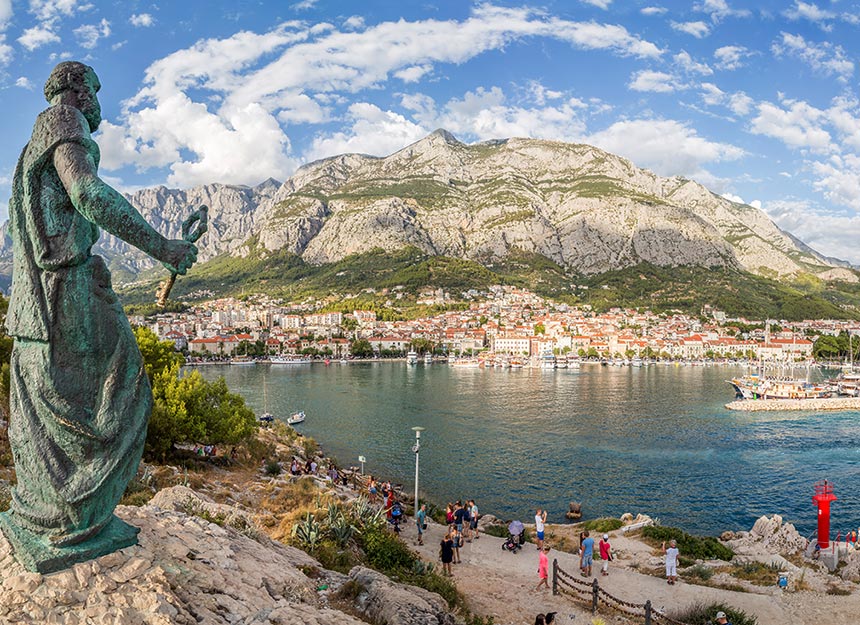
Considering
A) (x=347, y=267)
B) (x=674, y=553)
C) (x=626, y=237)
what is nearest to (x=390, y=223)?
(x=347, y=267)

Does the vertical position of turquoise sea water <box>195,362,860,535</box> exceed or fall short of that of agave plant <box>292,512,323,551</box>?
it falls short

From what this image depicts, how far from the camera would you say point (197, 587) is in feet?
12.9

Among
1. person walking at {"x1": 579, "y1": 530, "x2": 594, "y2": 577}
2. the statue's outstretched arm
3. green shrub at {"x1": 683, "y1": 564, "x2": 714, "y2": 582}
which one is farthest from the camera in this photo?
green shrub at {"x1": 683, "y1": 564, "x2": 714, "y2": 582}

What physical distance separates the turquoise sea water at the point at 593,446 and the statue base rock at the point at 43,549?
16.6 m

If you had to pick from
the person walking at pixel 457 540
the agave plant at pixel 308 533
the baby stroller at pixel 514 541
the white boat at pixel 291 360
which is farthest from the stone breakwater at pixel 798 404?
the white boat at pixel 291 360

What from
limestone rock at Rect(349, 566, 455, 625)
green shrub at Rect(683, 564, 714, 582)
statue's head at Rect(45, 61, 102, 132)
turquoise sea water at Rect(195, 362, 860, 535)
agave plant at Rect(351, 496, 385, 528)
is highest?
statue's head at Rect(45, 61, 102, 132)

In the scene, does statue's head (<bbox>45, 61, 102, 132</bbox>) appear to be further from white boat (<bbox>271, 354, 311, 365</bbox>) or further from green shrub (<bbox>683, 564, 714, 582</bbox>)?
white boat (<bbox>271, 354, 311, 365</bbox>)

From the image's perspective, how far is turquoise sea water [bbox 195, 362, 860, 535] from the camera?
20.5 metres

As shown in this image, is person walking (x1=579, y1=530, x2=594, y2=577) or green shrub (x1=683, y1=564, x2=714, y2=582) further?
green shrub (x1=683, y1=564, x2=714, y2=582)

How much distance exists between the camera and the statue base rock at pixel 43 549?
3215mm

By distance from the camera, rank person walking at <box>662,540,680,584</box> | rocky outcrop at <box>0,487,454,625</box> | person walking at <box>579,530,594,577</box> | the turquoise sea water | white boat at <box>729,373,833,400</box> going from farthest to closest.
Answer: white boat at <box>729,373,833,400</box>
the turquoise sea water
person walking at <box>579,530,594,577</box>
person walking at <box>662,540,680,584</box>
rocky outcrop at <box>0,487,454,625</box>

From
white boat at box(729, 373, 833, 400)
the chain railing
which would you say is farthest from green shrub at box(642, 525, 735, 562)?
white boat at box(729, 373, 833, 400)

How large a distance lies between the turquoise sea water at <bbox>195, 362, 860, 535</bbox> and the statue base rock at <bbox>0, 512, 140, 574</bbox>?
16624 mm

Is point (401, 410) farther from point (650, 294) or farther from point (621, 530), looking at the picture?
point (650, 294)
